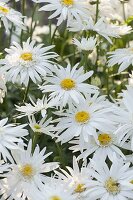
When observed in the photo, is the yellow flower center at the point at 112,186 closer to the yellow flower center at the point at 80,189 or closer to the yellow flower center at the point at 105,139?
the yellow flower center at the point at 80,189

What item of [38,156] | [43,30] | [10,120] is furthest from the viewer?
[43,30]

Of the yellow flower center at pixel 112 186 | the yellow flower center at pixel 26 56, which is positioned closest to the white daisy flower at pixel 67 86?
the yellow flower center at pixel 26 56

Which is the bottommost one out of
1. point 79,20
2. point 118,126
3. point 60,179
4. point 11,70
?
point 60,179

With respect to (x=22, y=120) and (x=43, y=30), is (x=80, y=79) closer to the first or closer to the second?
(x=22, y=120)

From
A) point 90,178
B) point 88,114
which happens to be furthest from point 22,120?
point 90,178

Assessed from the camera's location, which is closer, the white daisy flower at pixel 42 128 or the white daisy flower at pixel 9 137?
the white daisy flower at pixel 9 137

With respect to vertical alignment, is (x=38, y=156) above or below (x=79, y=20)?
below

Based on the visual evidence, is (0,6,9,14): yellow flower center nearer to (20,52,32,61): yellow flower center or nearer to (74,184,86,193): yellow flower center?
(20,52,32,61): yellow flower center
